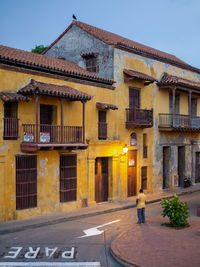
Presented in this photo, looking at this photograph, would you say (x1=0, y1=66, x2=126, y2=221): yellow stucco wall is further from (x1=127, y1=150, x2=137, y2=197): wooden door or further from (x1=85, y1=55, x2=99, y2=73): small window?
(x1=85, y1=55, x2=99, y2=73): small window

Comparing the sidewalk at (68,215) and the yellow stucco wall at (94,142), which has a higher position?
the yellow stucco wall at (94,142)

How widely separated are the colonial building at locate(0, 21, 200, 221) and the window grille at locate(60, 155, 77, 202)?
52 millimetres

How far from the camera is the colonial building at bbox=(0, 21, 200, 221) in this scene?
15992 mm

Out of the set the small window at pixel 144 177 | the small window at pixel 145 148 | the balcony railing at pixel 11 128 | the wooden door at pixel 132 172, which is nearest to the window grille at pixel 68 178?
the balcony railing at pixel 11 128

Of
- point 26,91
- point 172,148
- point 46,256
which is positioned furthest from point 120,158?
point 46,256

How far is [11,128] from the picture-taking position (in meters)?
15.8

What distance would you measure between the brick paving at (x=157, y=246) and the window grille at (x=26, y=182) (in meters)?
5.20

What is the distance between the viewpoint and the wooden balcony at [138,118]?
22103 millimetres

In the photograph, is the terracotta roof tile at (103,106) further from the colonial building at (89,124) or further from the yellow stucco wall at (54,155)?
the yellow stucco wall at (54,155)

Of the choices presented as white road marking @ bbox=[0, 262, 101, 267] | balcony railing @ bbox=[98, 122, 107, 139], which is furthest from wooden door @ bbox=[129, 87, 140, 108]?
white road marking @ bbox=[0, 262, 101, 267]

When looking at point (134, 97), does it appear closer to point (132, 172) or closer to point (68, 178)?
point (132, 172)

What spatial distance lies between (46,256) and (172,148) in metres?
17.9

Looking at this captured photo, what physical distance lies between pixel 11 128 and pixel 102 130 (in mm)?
6342

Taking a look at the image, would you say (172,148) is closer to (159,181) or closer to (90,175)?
(159,181)
